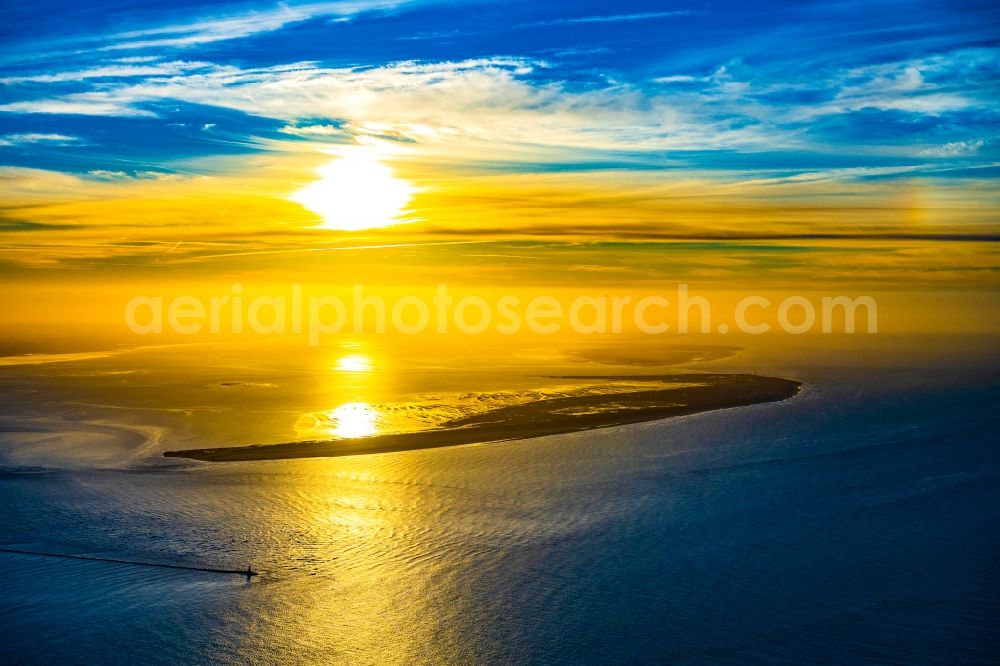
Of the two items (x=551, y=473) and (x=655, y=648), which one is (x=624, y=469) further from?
(x=655, y=648)

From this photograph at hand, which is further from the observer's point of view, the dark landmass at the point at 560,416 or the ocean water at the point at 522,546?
the dark landmass at the point at 560,416

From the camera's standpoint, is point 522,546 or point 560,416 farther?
point 560,416

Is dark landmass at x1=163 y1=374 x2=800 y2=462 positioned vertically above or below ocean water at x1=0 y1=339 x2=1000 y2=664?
above

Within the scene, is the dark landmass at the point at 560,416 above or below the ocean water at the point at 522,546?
above

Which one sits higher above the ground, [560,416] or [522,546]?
[560,416]
